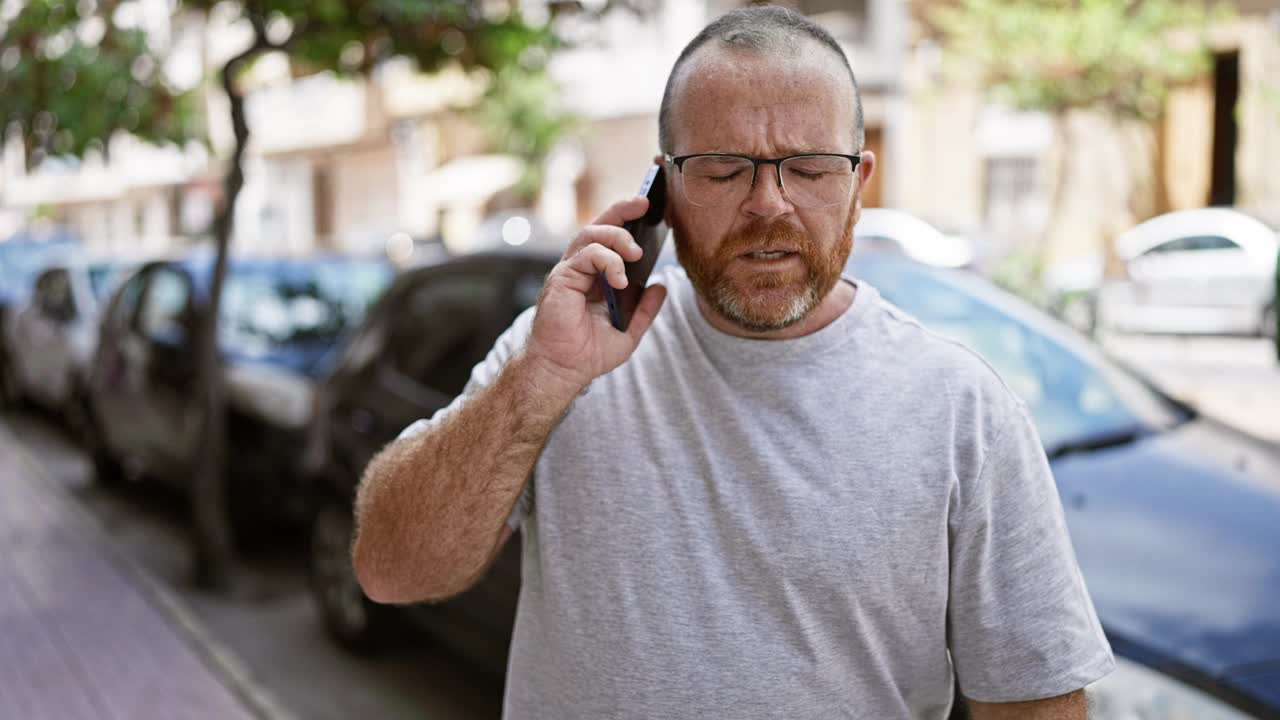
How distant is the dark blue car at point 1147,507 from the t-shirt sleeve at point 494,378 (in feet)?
4.36

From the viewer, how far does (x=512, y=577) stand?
4.13 meters

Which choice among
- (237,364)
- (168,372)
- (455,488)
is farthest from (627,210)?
(168,372)

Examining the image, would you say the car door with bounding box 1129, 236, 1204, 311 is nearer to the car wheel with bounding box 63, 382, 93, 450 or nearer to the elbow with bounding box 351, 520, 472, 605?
the car wheel with bounding box 63, 382, 93, 450

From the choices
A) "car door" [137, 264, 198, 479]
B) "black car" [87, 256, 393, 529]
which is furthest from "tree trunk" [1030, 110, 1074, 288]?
"car door" [137, 264, 198, 479]

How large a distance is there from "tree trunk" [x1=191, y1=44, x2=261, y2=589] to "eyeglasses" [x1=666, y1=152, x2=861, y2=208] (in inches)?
206

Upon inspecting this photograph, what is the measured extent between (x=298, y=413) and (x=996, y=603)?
5.61 meters

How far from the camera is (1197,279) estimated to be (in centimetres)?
1855

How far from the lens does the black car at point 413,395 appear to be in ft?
14.4

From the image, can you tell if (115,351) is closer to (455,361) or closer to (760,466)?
(455,361)

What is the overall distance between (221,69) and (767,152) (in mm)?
5486

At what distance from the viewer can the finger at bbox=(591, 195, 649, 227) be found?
6.30ft

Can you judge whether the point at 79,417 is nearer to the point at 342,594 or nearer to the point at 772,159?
the point at 342,594

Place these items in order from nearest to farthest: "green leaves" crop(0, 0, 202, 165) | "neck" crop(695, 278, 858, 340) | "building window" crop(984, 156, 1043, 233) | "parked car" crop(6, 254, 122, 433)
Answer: "neck" crop(695, 278, 858, 340)
"green leaves" crop(0, 0, 202, 165)
"parked car" crop(6, 254, 122, 433)
"building window" crop(984, 156, 1043, 233)

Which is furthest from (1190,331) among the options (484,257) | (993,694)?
(993,694)
